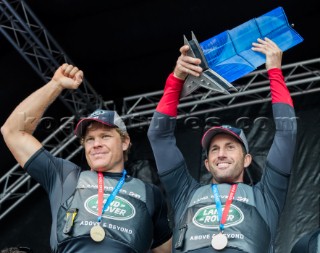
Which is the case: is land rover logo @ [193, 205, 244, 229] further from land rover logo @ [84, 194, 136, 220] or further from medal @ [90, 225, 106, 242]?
medal @ [90, 225, 106, 242]

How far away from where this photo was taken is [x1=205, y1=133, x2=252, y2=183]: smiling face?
2.77 meters

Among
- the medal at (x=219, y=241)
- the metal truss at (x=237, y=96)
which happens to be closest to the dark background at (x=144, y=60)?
the metal truss at (x=237, y=96)

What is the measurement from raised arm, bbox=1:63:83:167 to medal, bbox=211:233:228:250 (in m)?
0.90

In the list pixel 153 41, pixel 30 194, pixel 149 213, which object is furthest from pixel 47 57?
pixel 149 213

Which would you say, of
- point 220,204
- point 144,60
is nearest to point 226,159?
point 220,204

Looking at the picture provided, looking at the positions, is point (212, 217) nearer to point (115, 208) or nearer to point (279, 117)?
point (115, 208)

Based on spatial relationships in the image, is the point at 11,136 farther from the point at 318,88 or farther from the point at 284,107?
the point at 318,88

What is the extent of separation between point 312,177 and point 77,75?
1.68 metres

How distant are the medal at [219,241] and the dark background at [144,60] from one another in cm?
132

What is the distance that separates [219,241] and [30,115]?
1029 millimetres

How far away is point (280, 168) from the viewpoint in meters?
2.66

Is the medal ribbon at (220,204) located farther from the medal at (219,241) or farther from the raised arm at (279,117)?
the raised arm at (279,117)

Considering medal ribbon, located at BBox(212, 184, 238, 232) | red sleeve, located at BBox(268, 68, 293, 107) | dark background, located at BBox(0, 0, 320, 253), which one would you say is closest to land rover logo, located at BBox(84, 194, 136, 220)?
medal ribbon, located at BBox(212, 184, 238, 232)

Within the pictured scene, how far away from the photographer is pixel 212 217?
2.58 meters
